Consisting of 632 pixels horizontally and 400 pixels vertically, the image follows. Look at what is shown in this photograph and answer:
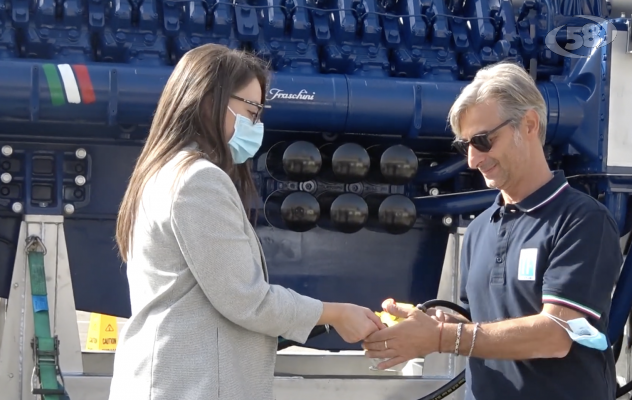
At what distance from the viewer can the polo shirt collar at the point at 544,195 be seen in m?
2.50

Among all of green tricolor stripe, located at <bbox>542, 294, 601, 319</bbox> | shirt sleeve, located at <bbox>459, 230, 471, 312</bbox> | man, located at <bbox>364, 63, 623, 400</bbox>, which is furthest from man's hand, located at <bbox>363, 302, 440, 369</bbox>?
green tricolor stripe, located at <bbox>542, 294, 601, 319</bbox>

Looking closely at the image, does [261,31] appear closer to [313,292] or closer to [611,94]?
[313,292]

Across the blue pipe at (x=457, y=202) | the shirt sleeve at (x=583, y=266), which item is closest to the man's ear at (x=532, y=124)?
the shirt sleeve at (x=583, y=266)

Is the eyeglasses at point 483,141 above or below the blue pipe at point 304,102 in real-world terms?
above

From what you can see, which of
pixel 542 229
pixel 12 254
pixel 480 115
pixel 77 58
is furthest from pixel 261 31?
pixel 542 229

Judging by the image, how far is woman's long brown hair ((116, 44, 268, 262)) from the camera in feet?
7.25

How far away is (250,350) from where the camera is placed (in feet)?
7.21

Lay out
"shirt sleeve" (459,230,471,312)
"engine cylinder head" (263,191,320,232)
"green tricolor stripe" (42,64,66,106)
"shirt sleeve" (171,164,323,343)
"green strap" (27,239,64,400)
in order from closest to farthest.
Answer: "shirt sleeve" (171,164,323,343) < "shirt sleeve" (459,230,471,312) < "green strap" (27,239,64,400) < "green tricolor stripe" (42,64,66,106) < "engine cylinder head" (263,191,320,232)

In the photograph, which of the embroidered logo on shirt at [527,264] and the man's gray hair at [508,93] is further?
the man's gray hair at [508,93]

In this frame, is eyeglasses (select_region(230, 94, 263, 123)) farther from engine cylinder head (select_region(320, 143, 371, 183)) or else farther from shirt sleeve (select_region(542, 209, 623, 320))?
engine cylinder head (select_region(320, 143, 371, 183))

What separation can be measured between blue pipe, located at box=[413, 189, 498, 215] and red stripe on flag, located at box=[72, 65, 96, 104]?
181 cm

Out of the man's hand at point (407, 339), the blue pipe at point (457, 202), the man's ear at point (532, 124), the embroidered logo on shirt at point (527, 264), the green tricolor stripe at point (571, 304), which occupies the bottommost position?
the blue pipe at point (457, 202)

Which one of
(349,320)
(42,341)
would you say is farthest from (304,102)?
(349,320)

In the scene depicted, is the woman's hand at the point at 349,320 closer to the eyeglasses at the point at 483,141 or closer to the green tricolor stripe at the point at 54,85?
the eyeglasses at the point at 483,141
